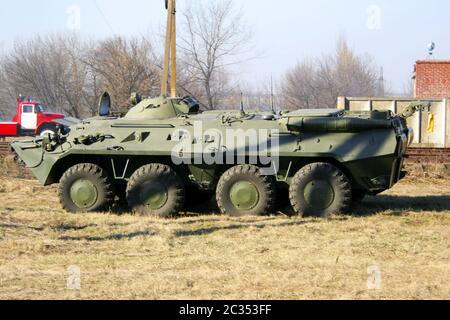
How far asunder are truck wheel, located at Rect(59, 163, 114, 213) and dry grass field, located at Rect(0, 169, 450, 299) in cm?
34

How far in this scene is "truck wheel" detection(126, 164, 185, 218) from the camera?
12602 mm

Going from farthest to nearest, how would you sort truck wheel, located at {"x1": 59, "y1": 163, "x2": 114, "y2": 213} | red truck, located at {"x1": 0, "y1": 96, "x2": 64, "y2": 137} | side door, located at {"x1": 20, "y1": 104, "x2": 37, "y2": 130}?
1. side door, located at {"x1": 20, "y1": 104, "x2": 37, "y2": 130}
2. red truck, located at {"x1": 0, "y1": 96, "x2": 64, "y2": 137}
3. truck wheel, located at {"x1": 59, "y1": 163, "x2": 114, "y2": 213}

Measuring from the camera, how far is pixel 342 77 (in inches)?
1962

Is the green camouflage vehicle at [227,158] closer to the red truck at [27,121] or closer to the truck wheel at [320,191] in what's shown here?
the truck wheel at [320,191]

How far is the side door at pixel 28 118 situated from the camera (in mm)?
29766

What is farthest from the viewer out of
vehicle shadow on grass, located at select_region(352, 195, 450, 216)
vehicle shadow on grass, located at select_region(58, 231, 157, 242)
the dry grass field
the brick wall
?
the brick wall

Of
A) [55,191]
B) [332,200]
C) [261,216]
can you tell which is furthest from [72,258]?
[55,191]

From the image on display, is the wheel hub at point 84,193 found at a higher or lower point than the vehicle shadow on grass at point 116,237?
higher

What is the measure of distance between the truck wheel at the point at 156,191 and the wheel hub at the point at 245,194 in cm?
94

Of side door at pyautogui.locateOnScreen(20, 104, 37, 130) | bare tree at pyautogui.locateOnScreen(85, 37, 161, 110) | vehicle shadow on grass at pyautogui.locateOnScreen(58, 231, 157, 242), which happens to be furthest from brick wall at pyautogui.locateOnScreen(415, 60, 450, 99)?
vehicle shadow on grass at pyautogui.locateOnScreen(58, 231, 157, 242)

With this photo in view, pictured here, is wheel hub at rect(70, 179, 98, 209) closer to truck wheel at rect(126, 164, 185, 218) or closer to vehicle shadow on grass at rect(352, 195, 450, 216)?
truck wheel at rect(126, 164, 185, 218)

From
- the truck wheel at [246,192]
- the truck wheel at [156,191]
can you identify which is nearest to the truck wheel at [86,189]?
the truck wheel at [156,191]

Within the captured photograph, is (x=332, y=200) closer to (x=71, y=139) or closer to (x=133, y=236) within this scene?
(x=133, y=236)

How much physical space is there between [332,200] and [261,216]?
1.24 metres
